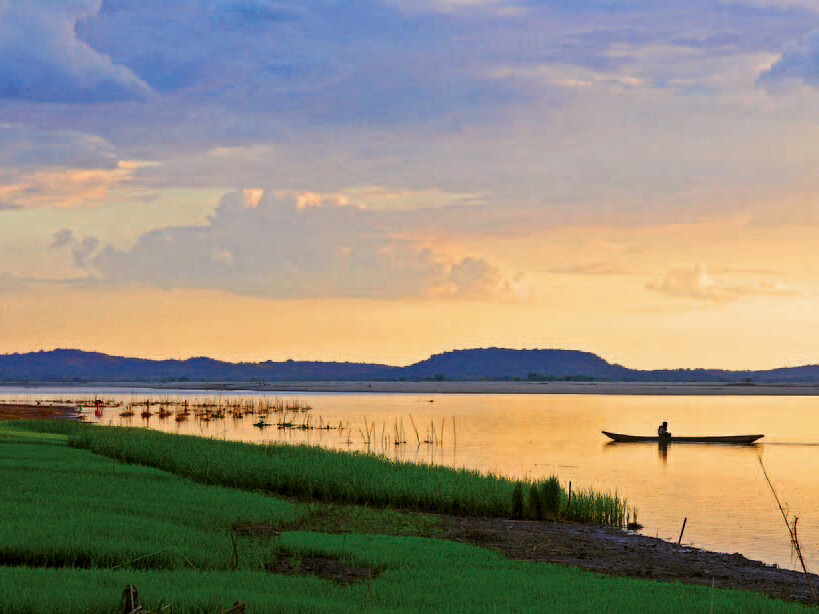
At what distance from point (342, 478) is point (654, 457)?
90.6 feet

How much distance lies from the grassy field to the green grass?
294 centimetres

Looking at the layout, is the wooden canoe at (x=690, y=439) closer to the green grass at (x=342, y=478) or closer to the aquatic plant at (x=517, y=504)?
the green grass at (x=342, y=478)

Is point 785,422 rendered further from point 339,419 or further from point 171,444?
point 171,444

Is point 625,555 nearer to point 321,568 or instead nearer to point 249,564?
point 321,568

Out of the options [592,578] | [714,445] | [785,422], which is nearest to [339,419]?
[714,445]

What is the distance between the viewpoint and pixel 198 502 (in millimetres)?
27047

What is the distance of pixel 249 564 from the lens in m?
19.4

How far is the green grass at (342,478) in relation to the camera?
30.7 meters

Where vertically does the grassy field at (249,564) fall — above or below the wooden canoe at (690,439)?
above

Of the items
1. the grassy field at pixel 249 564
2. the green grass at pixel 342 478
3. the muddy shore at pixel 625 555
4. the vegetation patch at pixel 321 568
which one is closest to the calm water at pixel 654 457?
Answer: the muddy shore at pixel 625 555

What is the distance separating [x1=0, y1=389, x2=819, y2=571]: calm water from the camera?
1216 inches

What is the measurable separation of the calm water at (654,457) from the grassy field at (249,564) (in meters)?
8.83

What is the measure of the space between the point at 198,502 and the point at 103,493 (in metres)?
2.89

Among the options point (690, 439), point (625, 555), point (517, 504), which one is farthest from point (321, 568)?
point (690, 439)
